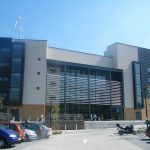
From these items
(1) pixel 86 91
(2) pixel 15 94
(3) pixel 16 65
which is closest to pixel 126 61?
(1) pixel 86 91

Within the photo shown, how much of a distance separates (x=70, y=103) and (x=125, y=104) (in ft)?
47.1

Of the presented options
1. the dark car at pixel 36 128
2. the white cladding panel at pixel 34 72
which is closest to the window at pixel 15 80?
the white cladding panel at pixel 34 72

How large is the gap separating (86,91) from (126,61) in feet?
47.4

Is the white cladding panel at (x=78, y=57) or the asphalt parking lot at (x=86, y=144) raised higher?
the white cladding panel at (x=78, y=57)

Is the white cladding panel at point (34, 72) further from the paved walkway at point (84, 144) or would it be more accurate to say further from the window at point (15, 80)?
the paved walkway at point (84, 144)

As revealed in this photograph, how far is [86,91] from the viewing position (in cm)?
6775

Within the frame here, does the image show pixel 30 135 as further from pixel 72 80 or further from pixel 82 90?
pixel 82 90

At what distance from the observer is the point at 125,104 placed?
7206 cm

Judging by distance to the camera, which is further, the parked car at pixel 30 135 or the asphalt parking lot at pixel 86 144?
the parked car at pixel 30 135

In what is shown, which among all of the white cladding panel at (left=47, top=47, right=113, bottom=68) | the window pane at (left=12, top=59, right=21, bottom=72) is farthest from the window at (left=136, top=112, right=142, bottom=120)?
the window pane at (left=12, top=59, right=21, bottom=72)

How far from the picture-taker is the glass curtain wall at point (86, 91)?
2527 inches

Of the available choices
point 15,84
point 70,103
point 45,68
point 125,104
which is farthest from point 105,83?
point 15,84

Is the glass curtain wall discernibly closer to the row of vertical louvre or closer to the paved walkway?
the row of vertical louvre

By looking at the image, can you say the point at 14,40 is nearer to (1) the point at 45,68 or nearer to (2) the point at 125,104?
(1) the point at 45,68
